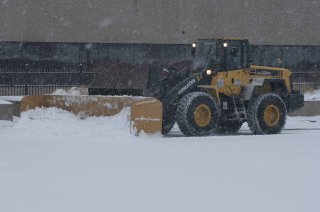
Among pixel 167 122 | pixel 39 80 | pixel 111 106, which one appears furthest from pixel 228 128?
pixel 39 80

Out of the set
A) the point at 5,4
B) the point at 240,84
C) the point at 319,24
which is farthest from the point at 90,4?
the point at 240,84

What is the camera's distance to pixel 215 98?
58.2 ft

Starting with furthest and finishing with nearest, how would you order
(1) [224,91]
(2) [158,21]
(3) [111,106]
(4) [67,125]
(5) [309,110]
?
(2) [158,21]
(5) [309,110]
(1) [224,91]
(3) [111,106]
(4) [67,125]

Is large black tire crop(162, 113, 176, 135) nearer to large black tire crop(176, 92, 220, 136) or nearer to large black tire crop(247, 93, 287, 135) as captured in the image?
large black tire crop(176, 92, 220, 136)

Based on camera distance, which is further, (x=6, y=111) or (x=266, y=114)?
(x=6, y=111)

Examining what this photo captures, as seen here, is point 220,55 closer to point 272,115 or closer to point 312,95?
point 272,115

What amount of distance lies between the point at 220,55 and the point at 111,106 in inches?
125

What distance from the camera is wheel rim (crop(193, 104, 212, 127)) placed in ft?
55.5

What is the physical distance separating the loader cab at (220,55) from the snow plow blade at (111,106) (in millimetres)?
2545

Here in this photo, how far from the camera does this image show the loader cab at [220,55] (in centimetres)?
1795

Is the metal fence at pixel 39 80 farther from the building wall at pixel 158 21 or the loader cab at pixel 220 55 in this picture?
the loader cab at pixel 220 55

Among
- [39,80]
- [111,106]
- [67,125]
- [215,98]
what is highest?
[39,80]

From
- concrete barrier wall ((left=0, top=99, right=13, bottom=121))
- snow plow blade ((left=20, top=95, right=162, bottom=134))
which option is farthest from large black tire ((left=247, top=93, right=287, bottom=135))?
concrete barrier wall ((left=0, top=99, right=13, bottom=121))

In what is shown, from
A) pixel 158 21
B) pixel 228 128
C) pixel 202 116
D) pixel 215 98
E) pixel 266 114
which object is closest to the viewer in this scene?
pixel 202 116
